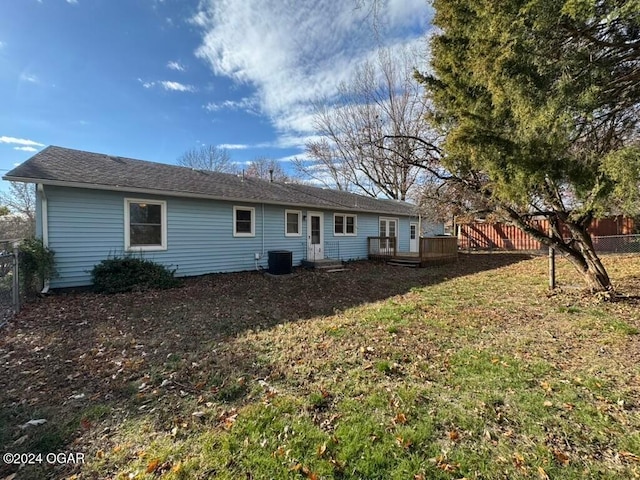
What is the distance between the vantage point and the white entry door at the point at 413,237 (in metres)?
18.5

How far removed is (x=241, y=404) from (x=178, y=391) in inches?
31.0

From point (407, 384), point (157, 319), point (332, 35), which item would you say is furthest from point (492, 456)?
point (332, 35)

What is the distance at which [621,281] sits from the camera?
8297 mm

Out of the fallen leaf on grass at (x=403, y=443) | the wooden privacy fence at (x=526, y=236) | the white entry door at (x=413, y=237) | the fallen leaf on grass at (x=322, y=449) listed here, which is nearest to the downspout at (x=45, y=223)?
the fallen leaf on grass at (x=322, y=449)

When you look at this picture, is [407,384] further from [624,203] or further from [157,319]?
[157,319]

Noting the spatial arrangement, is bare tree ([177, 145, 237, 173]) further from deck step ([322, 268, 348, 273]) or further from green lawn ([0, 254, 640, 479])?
green lawn ([0, 254, 640, 479])

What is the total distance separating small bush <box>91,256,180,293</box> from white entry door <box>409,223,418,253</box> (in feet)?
45.3

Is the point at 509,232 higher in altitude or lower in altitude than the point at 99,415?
higher

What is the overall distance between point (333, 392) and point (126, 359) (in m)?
2.86

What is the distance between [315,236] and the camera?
43.6ft

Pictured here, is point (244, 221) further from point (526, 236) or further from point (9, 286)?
point (526, 236)

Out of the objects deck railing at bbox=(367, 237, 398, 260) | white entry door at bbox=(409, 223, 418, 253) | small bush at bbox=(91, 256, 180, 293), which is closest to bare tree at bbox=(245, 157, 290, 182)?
white entry door at bbox=(409, 223, 418, 253)

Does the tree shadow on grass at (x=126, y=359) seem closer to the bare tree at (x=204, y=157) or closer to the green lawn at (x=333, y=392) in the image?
the green lawn at (x=333, y=392)

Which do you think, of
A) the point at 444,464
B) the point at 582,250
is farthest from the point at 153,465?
the point at 582,250
